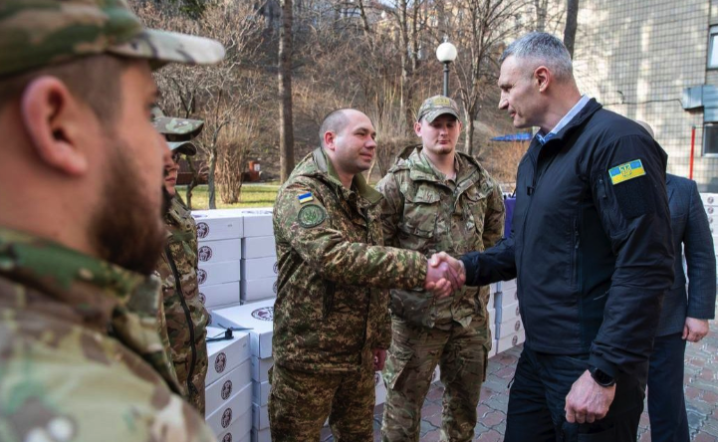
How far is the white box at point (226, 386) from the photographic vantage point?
2.83m

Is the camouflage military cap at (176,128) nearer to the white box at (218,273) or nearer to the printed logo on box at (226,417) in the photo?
the printed logo on box at (226,417)

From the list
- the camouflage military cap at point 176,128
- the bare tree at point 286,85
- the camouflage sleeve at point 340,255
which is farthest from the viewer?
the bare tree at point 286,85

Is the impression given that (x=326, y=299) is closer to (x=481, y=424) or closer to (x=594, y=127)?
(x=594, y=127)

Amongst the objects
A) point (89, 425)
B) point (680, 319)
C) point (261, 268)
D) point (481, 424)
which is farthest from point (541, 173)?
point (261, 268)

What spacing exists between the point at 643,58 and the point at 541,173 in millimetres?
19621

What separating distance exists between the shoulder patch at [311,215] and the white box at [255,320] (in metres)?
1.06

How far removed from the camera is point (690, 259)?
3.24 m

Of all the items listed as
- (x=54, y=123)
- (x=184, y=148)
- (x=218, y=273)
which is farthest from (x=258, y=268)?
(x=54, y=123)

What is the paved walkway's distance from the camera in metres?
3.68

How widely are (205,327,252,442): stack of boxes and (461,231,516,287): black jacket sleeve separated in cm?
144

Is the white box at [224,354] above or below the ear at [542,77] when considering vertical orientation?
below

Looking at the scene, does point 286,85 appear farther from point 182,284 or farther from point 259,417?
point 182,284

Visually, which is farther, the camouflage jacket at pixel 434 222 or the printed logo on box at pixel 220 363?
the camouflage jacket at pixel 434 222

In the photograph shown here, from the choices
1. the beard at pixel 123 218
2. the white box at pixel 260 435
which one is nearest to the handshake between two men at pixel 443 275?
the white box at pixel 260 435
